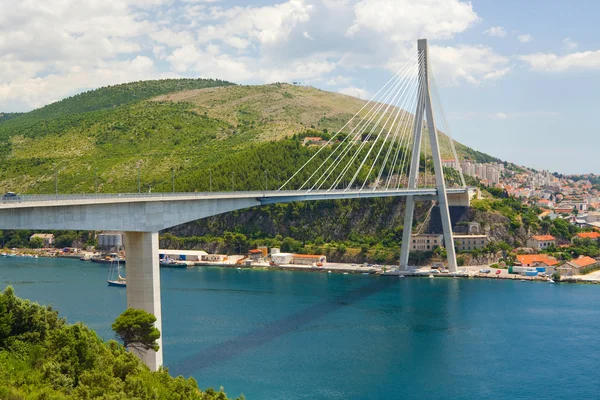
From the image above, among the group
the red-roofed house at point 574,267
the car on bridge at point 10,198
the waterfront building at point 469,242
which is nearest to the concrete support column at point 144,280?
Answer: the car on bridge at point 10,198

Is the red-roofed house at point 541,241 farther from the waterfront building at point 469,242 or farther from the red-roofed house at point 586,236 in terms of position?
the waterfront building at point 469,242

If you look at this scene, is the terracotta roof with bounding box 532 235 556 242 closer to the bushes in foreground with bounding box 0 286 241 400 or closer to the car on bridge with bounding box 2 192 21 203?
the bushes in foreground with bounding box 0 286 241 400

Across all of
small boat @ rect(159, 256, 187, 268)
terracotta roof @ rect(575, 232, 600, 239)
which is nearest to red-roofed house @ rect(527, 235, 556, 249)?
terracotta roof @ rect(575, 232, 600, 239)

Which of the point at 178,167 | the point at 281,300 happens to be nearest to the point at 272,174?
the point at 178,167

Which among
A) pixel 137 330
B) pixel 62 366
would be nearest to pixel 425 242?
pixel 137 330

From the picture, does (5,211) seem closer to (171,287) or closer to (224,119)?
(171,287)

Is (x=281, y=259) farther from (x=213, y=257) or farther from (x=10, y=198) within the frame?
(x=10, y=198)

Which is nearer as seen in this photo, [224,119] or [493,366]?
[493,366]
